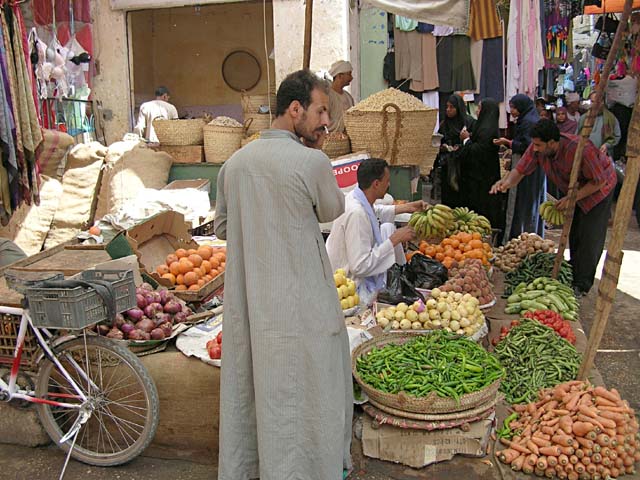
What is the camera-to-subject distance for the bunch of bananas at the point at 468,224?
641 cm

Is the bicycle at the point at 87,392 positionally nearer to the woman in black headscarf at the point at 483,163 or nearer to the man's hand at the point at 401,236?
the man's hand at the point at 401,236

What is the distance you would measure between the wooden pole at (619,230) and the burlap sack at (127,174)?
559 cm

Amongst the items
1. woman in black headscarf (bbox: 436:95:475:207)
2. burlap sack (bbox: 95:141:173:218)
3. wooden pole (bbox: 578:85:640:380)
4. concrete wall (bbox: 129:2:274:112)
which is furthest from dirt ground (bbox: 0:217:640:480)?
concrete wall (bbox: 129:2:274:112)

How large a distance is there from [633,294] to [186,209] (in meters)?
4.99

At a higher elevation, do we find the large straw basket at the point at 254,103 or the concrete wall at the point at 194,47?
the concrete wall at the point at 194,47

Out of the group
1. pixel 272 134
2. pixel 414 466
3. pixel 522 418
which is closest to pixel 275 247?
pixel 272 134

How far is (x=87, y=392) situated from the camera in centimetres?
361

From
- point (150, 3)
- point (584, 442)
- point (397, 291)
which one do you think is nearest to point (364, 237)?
point (397, 291)

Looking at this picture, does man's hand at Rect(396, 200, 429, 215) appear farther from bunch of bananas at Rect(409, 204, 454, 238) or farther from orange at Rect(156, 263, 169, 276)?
orange at Rect(156, 263, 169, 276)

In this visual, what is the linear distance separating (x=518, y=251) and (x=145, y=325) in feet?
12.9

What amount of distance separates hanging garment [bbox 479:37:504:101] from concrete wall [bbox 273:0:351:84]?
3.18 m

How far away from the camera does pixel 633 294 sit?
6.88m

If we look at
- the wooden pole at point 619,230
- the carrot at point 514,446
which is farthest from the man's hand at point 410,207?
the carrot at point 514,446

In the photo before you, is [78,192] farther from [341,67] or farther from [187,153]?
[341,67]
